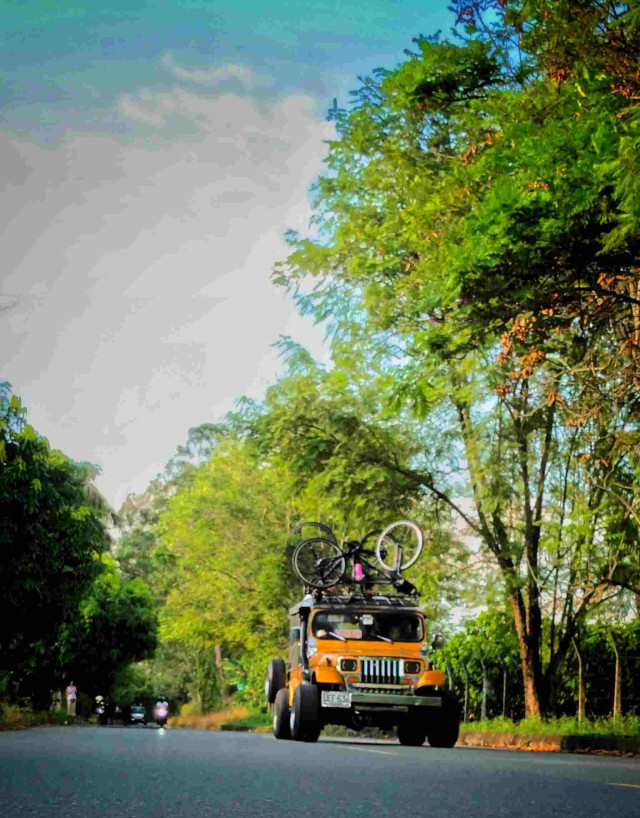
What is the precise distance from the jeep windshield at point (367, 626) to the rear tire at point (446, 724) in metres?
1.12

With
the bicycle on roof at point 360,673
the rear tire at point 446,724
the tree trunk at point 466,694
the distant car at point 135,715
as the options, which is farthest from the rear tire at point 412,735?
the distant car at point 135,715

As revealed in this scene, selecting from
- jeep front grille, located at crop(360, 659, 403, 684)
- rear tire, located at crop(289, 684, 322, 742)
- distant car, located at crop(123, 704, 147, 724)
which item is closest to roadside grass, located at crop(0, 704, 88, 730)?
rear tire, located at crop(289, 684, 322, 742)

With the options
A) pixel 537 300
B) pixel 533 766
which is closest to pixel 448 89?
pixel 537 300

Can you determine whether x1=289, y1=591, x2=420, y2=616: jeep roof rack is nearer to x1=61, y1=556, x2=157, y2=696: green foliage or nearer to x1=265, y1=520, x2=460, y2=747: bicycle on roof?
x1=265, y1=520, x2=460, y2=747: bicycle on roof

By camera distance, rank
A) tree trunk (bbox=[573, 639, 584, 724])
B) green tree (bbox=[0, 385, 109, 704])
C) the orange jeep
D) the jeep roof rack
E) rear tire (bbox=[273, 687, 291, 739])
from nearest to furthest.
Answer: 1. the orange jeep
2. the jeep roof rack
3. rear tire (bbox=[273, 687, 291, 739])
4. tree trunk (bbox=[573, 639, 584, 724])
5. green tree (bbox=[0, 385, 109, 704])

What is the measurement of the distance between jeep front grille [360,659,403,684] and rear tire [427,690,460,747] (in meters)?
0.90

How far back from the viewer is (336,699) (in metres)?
19.4

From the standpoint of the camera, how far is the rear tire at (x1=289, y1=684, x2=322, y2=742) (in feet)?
63.5

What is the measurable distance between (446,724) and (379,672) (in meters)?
1.57

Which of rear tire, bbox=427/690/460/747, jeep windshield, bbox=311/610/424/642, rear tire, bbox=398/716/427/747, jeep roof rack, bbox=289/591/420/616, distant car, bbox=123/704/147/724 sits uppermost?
jeep roof rack, bbox=289/591/420/616

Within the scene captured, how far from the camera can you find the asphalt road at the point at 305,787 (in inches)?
296

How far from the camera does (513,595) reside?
1074 inches

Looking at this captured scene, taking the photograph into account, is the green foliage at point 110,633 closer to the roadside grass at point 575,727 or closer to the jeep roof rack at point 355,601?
the roadside grass at point 575,727

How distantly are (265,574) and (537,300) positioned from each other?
112 ft
